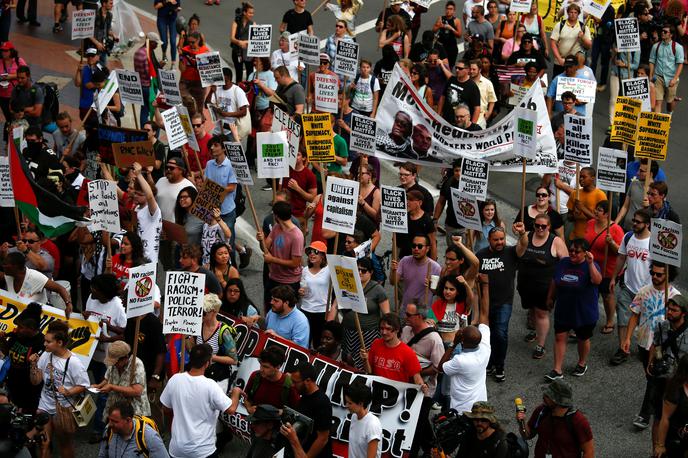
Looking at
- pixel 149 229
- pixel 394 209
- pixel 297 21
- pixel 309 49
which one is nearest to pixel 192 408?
pixel 394 209

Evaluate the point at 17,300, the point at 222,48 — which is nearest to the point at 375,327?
the point at 17,300

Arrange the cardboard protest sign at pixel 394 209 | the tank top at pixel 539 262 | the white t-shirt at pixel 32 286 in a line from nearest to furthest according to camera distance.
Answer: the white t-shirt at pixel 32 286 < the cardboard protest sign at pixel 394 209 < the tank top at pixel 539 262

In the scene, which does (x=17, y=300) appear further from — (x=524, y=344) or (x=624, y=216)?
(x=624, y=216)

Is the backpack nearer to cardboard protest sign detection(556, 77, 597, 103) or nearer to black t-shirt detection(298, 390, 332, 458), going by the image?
black t-shirt detection(298, 390, 332, 458)

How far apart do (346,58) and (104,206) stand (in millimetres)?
5790

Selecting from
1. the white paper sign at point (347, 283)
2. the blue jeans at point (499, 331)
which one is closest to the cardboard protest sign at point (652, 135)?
the blue jeans at point (499, 331)

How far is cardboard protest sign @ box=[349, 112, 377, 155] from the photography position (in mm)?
14039

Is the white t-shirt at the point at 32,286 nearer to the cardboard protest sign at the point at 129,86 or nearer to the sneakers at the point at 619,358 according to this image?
the cardboard protest sign at the point at 129,86

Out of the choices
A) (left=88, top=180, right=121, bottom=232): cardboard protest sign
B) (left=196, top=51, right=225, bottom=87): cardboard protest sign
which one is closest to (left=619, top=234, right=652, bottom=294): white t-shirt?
(left=88, top=180, right=121, bottom=232): cardboard protest sign

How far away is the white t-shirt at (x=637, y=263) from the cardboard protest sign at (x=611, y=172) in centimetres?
72

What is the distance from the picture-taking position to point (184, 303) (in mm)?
10742

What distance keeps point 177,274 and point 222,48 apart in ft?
45.8

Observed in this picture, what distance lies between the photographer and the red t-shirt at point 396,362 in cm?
1074

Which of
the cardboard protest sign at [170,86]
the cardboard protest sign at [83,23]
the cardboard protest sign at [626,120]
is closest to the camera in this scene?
the cardboard protest sign at [626,120]
